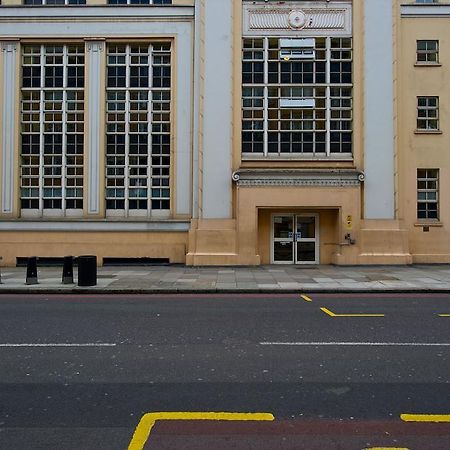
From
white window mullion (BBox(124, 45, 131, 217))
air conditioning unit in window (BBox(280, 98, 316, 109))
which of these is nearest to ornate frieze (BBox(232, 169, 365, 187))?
air conditioning unit in window (BBox(280, 98, 316, 109))

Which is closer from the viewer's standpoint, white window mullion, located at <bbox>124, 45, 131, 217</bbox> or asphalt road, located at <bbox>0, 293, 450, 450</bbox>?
asphalt road, located at <bbox>0, 293, 450, 450</bbox>

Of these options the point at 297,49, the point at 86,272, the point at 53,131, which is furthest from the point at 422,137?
the point at 53,131

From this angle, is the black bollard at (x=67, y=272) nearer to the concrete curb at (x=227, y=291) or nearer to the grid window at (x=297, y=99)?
the concrete curb at (x=227, y=291)

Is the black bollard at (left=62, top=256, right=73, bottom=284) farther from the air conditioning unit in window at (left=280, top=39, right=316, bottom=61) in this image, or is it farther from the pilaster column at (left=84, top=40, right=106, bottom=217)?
the air conditioning unit in window at (left=280, top=39, right=316, bottom=61)

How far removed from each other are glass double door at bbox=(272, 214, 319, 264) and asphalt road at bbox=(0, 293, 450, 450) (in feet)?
34.8

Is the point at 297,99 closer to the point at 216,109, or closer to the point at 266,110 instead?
the point at 266,110

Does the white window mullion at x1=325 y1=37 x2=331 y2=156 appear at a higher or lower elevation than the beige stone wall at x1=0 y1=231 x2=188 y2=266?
higher

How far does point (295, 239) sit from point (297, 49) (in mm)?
8019

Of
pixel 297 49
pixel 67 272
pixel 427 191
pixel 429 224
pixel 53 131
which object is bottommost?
pixel 67 272

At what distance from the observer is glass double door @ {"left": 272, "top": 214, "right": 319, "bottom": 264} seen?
20.4m

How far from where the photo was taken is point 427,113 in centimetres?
2041

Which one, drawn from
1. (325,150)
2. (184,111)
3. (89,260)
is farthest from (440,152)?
(89,260)

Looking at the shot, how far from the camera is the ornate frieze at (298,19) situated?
19.9 m

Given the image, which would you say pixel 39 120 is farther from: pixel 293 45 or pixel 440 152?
pixel 440 152
